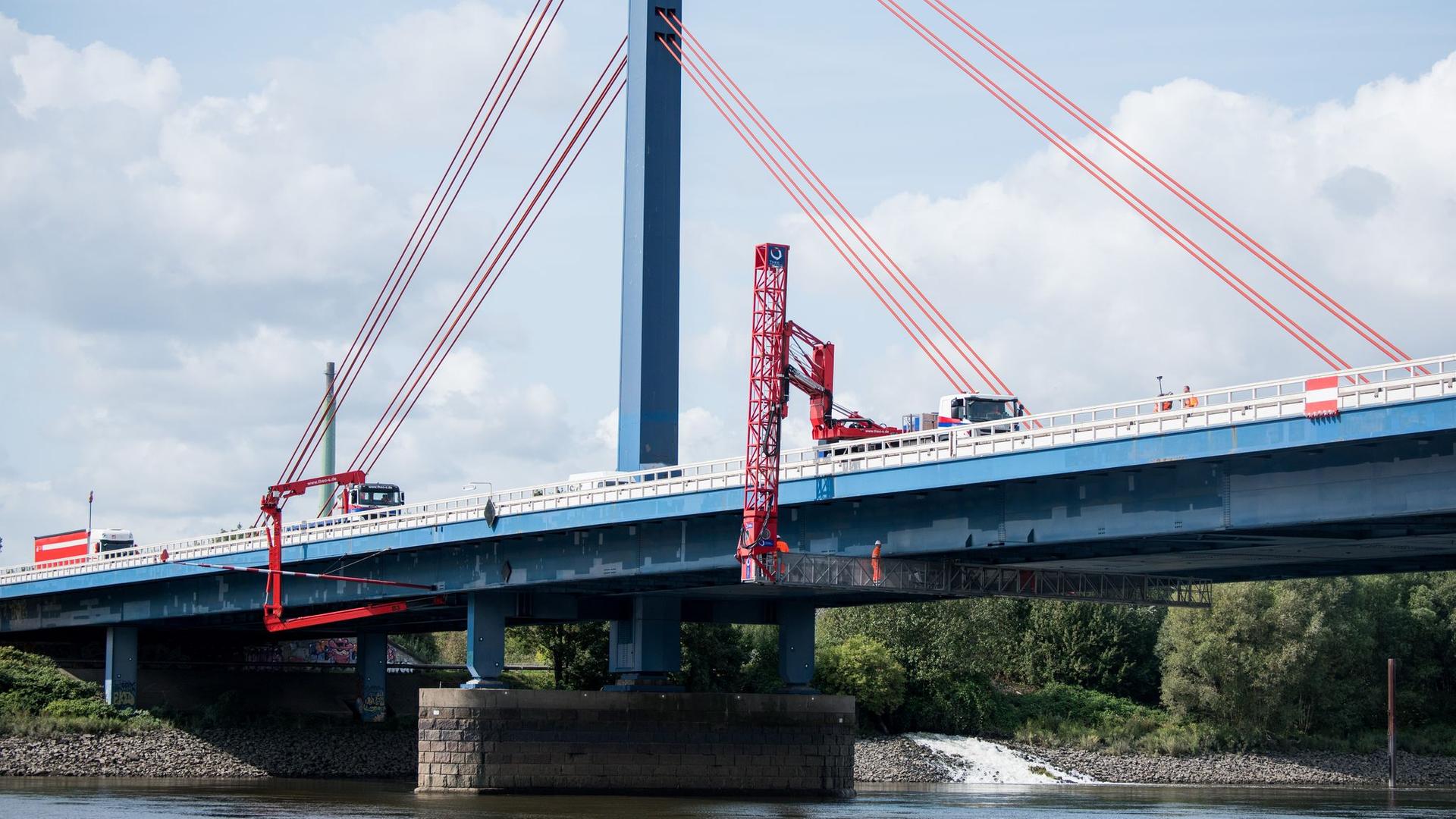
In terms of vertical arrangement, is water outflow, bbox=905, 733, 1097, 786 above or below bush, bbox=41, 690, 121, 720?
below

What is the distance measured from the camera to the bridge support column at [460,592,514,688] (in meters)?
74.2

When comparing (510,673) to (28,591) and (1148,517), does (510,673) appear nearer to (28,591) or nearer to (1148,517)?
(28,591)

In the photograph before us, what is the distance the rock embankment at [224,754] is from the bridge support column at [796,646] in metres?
24.0

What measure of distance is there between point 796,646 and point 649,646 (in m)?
7.24

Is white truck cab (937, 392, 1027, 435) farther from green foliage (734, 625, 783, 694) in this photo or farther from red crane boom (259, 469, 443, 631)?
green foliage (734, 625, 783, 694)

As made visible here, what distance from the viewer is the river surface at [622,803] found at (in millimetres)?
60312

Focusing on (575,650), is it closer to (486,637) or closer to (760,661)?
(760,661)

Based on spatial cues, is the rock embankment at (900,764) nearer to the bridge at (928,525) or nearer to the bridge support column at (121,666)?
the bridge at (928,525)

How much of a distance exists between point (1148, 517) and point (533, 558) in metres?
29.4

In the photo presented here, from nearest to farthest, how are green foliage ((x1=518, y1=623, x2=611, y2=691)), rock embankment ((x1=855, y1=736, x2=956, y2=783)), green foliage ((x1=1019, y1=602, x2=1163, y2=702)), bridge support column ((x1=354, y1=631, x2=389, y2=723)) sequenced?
rock embankment ((x1=855, y1=736, x2=956, y2=783)), bridge support column ((x1=354, y1=631, x2=389, y2=723)), green foliage ((x1=518, y1=623, x2=611, y2=691)), green foliage ((x1=1019, y1=602, x2=1163, y2=702))

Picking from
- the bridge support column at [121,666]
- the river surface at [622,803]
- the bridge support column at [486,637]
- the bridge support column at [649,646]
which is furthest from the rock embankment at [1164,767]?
the bridge support column at [121,666]

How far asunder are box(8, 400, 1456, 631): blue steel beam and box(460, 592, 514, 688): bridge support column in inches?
50.9

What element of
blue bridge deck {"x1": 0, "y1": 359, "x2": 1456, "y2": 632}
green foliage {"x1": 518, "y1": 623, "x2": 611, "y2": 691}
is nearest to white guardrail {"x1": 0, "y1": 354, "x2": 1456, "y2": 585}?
blue bridge deck {"x1": 0, "y1": 359, "x2": 1456, "y2": 632}

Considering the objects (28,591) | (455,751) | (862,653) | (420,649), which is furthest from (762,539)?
(420,649)
